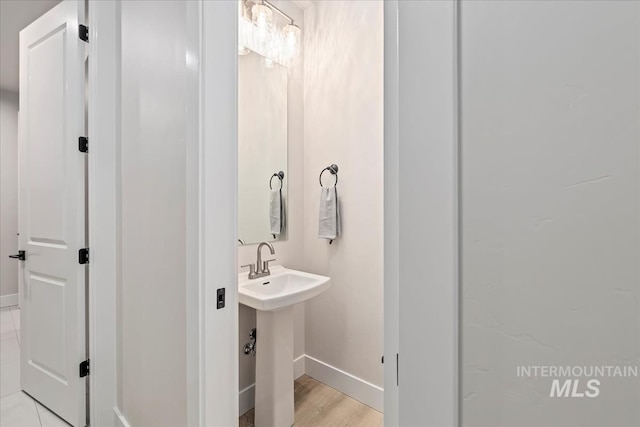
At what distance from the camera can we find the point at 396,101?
1.72 feet

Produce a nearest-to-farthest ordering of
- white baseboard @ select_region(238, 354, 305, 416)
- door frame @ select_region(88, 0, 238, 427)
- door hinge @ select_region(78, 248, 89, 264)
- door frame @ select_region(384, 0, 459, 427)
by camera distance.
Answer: door frame @ select_region(384, 0, 459, 427), door frame @ select_region(88, 0, 238, 427), door hinge @ select_region(78, 248, 89, 264), white baseboard @ select_region(238, 354, 305, 416)

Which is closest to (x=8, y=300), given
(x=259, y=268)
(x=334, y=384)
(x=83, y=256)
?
(x=83, y=256)

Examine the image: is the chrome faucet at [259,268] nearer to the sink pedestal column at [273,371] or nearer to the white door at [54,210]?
the sink pedestal column at [273,371]

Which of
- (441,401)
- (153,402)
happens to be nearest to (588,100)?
(441,401)

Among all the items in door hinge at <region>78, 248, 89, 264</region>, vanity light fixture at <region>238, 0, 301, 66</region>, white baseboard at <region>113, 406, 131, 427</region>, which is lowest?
white baseboard at <region>113, 406, 131, 427</region>

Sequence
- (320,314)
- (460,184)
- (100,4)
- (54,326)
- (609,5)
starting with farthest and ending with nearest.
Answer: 1. (320,314)
2. (54,326)
3. (100,4)
4. (460,184)
5. (609,5)

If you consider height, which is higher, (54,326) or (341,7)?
(341,7)

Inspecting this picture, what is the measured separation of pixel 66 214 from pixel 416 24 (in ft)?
6.65

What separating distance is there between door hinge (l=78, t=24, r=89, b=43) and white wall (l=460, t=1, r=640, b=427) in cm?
209

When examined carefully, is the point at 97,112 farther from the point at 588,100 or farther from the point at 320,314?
the point at 588,100

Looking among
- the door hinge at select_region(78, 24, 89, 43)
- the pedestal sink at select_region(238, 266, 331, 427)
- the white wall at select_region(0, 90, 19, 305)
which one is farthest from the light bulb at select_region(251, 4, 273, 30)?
the white wall at select_region(0, 90, 19, 305)

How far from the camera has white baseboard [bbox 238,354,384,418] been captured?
1936 mm

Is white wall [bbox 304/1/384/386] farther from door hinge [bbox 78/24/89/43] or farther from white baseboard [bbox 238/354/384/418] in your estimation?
door hinge [bbox 78/24/89/43]

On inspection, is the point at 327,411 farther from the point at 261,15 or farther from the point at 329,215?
the point at 261,15
